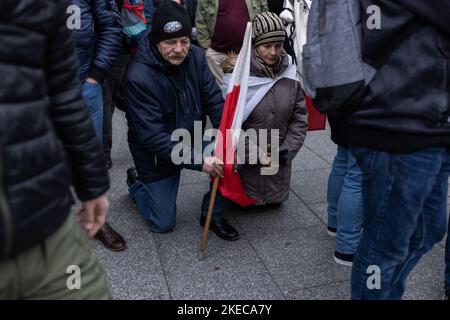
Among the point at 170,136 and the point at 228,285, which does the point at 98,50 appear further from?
the point at 228,285

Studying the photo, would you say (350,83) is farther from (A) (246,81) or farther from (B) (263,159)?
(B) (263,159)

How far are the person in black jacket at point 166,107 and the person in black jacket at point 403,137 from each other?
49.0 inches

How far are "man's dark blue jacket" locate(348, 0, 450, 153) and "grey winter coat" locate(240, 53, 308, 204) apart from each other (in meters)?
1.59

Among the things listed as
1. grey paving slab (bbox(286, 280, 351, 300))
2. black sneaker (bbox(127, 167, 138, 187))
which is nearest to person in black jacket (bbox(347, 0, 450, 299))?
grey paving slab (bbox(286, 280, 351, 300))

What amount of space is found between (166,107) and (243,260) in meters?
1.02

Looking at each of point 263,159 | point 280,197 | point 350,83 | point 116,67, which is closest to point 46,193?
point 350,83

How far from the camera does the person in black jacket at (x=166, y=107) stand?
3.14 metres

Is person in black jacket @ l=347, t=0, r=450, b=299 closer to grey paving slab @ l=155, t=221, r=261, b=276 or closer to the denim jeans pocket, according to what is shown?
the denim jeans pocket

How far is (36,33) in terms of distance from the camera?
4.33 feet

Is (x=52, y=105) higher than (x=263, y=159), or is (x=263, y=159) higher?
(x=52, y=105)

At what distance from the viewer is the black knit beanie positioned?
10.1 ft

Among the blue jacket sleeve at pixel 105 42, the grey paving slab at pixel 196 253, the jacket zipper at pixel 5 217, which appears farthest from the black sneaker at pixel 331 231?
the jacket zipper at pixel 5 217

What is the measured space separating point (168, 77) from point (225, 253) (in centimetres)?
110

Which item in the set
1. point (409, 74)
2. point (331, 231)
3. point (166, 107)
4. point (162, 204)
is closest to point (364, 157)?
point (409, 74)
